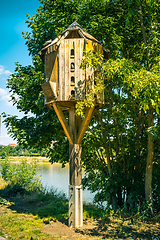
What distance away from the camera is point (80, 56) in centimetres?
538

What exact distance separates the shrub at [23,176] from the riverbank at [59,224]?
2549 millimetres

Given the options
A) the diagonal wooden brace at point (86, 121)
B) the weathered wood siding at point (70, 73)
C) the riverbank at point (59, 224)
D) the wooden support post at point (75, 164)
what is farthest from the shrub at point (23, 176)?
the weathered wood siding at point (70, 73)

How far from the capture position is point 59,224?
555 cm

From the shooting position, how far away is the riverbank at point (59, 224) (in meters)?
4.88

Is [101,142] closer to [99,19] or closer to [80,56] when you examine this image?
[80,56]

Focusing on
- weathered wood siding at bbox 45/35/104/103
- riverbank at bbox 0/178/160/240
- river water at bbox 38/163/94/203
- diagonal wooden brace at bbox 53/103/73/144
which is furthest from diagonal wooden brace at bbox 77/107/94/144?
river water at bbox 38/163/94/203

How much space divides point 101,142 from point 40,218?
3.18 meters

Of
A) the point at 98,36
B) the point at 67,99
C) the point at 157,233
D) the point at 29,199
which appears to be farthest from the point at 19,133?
the point at 157,233

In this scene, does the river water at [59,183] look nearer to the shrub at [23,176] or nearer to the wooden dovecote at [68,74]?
the shrub at [23,176]

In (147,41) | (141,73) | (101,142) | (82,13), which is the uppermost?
(82,13)

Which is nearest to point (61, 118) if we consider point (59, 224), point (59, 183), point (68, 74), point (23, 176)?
point (68, 74)

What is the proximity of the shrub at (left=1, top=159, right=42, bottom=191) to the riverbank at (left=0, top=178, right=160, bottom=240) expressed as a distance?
2549mm

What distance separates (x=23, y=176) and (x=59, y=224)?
5.02m

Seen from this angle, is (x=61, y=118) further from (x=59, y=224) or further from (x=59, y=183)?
(x=59, y=183)
